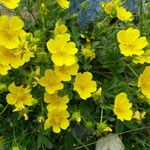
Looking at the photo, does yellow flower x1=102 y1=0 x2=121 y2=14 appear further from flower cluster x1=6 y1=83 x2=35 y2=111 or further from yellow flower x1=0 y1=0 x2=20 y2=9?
flower cluster x1=6 y1=83 x2=35 y2=111

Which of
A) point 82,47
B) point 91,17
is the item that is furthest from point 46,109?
point 91,17

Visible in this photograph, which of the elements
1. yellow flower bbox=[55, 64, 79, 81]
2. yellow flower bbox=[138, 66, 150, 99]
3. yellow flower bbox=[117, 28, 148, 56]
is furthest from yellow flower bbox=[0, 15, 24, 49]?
yellow flower bbox=[138, 66, 150, 99]

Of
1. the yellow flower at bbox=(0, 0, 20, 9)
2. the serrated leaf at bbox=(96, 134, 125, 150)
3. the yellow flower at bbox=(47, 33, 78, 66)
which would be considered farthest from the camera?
the serrated leaf at bbox=(96, 134, 125, 150)

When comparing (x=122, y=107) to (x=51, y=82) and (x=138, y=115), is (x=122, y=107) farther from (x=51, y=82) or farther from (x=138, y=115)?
(x=51, y=82)

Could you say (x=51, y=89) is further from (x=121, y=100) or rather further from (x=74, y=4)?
(x=74, y=4)

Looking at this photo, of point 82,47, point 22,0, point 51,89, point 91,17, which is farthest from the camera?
point 91,17

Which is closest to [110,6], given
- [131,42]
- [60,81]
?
[131,42]
